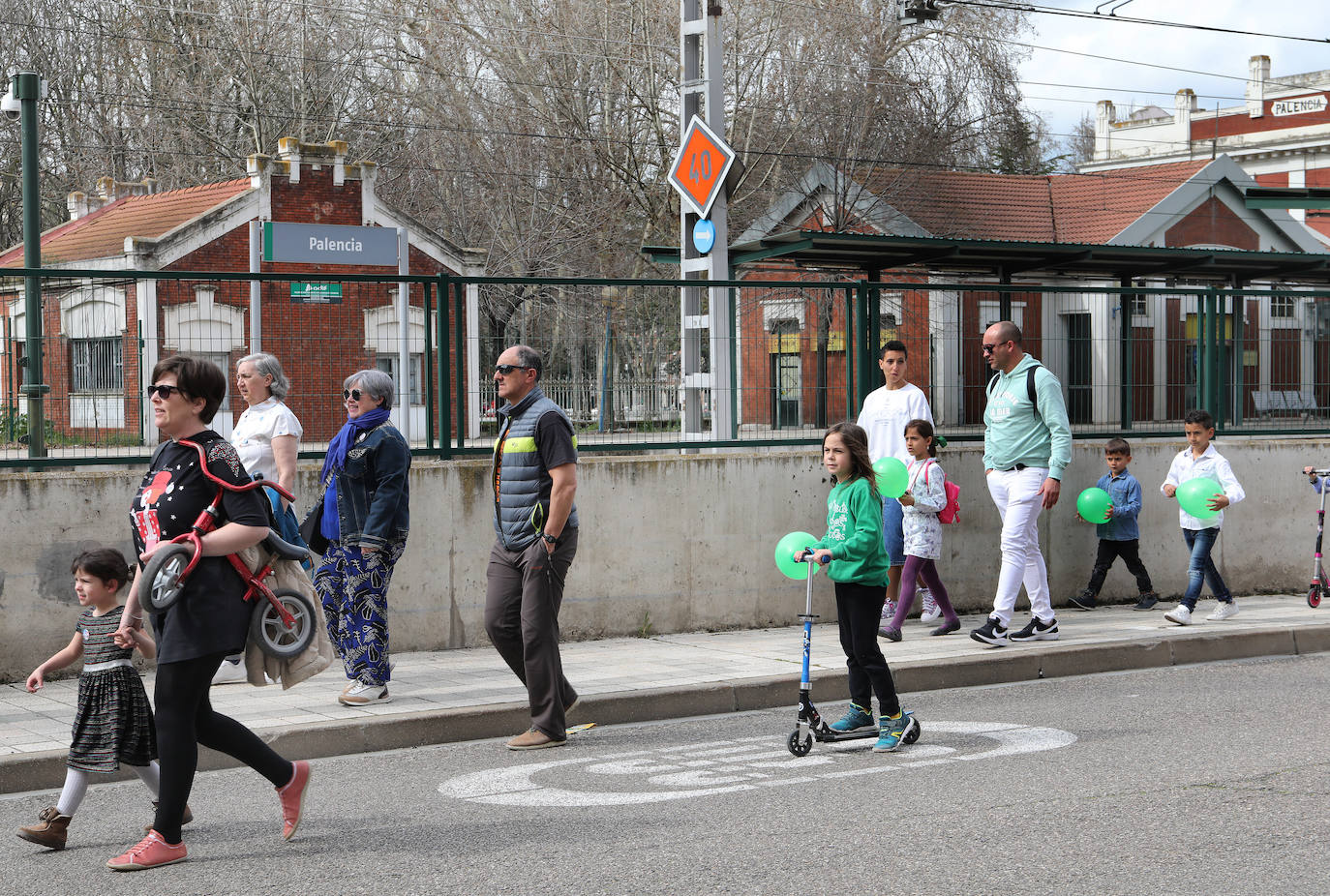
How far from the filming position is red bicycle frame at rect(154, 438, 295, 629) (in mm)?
4887

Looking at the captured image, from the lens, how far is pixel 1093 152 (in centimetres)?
7506

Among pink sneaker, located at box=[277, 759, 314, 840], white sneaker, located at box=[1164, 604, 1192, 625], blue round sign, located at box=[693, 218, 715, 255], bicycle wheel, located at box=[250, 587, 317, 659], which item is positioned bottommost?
white sneaker, located at box=[1164, 604, 1192, 625]

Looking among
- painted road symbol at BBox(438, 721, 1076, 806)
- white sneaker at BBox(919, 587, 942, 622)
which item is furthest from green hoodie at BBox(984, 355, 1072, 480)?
painted road symbol at BBox(438, 721, 1076, 806)

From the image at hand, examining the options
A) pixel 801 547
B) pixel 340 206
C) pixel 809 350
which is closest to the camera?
pixel 801 547

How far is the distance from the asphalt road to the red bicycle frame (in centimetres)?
95

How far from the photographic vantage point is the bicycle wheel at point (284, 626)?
5117 mm

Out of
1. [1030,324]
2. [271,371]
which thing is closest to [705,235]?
[1030,324]

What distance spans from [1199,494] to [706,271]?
179 inches

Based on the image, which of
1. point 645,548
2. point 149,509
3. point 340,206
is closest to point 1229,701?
point 645,548

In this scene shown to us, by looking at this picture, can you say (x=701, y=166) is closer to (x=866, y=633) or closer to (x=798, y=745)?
(x=866, y=633)

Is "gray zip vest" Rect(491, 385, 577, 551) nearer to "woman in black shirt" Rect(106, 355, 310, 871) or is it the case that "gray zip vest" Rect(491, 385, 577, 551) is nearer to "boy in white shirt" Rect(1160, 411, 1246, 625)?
"woman in black shirt" Rect(106, 355, 310, 871)

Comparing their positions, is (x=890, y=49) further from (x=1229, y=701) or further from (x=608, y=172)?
(x=1229, y=701)

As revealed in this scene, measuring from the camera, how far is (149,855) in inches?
197

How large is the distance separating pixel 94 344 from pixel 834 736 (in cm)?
514
